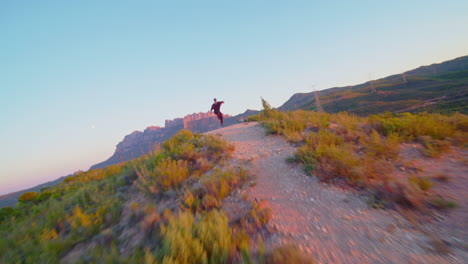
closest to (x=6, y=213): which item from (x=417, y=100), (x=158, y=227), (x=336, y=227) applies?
(x=158, y=227)

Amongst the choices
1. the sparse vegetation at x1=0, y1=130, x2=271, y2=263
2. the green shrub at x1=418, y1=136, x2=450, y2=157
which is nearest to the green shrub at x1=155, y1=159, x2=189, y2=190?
A: the sparse vegetation at x1=0, y1=130, x2=271, y2=263

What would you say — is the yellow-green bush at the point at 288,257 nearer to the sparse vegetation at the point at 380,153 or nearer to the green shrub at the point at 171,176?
the sparse vegetation at the point at 380,153

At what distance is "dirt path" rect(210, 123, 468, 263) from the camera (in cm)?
183

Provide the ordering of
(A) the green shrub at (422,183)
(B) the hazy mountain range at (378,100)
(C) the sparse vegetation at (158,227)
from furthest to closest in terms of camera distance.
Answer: (B) the hazy mountain range at (378,100), (A) the green shrub at (422,183), (C) the sparse vegetation at (158,227)

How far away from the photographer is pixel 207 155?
229 inches

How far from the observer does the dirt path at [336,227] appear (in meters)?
1.83

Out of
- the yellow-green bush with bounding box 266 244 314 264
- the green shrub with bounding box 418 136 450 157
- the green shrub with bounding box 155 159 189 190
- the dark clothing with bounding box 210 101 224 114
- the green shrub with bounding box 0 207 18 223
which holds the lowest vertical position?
the green shrub with bounding box 418 136 450 157

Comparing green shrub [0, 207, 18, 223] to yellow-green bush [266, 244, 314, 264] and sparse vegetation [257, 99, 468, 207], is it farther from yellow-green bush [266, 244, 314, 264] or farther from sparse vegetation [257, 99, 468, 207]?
sparse vegetation [257, 99, 468, 207]

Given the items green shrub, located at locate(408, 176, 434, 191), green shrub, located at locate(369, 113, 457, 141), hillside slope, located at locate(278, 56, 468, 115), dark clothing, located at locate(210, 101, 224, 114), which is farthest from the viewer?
hillside slope, located at locate(278, 56, 468, 115)

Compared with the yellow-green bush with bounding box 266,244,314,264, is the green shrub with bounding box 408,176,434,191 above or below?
below

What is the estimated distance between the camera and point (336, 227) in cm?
230

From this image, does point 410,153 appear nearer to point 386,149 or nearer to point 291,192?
point 386,149

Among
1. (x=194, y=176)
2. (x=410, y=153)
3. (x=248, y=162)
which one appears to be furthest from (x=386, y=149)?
(x=194, y=176)

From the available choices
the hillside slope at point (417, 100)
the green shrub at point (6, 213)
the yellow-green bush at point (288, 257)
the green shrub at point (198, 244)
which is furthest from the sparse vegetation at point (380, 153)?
the hillside slope at point (417, 100)
